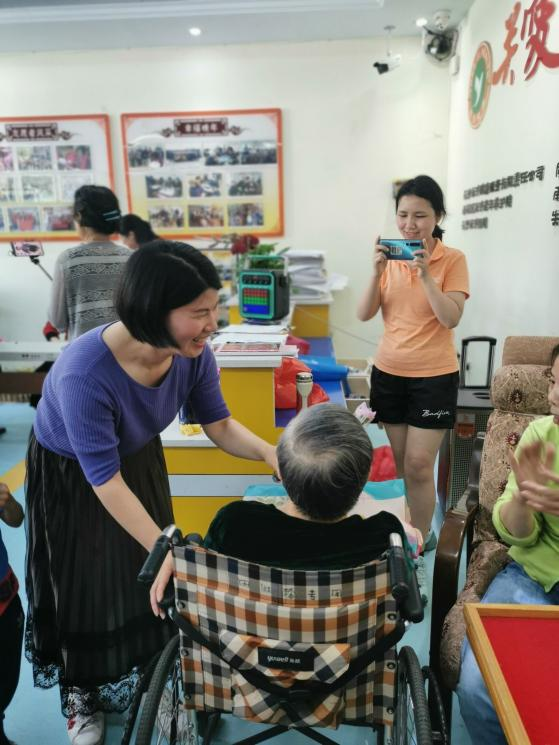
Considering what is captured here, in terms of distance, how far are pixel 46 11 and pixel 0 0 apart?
0.31 metres

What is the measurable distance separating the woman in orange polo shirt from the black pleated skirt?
39.6 inches

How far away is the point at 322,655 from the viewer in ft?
2.86

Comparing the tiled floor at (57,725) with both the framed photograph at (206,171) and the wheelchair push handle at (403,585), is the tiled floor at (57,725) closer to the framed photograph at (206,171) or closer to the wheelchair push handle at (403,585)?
the wheelchair push handle at (403,585)

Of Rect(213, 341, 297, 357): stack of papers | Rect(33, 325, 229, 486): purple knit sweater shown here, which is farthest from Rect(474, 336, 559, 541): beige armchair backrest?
Rect(33, 325, 229, 486): purple knit sweater

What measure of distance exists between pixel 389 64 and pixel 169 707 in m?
4.36

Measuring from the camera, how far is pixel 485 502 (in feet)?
5.41

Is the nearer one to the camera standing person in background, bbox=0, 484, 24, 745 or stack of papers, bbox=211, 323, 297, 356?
standing person in background, bbox=0, 484, 24, 745

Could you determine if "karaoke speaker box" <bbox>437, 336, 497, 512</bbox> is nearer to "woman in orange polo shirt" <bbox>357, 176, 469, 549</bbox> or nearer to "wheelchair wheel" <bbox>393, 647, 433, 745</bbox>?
Result: "woman in orange polo shirt" <bbox>357, 176, 469, 549</bbox>

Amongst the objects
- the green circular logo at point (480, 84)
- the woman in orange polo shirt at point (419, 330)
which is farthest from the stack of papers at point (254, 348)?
the green circular logo at point (480, 84)

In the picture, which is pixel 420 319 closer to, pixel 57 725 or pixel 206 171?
pixel 57 725

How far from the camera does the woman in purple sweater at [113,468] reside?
1025 millimetres

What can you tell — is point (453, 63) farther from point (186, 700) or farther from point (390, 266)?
point (186, 700)

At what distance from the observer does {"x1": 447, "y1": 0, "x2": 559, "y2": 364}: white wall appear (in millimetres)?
2270

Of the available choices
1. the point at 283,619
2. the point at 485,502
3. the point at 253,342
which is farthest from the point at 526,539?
the point at 253,342
